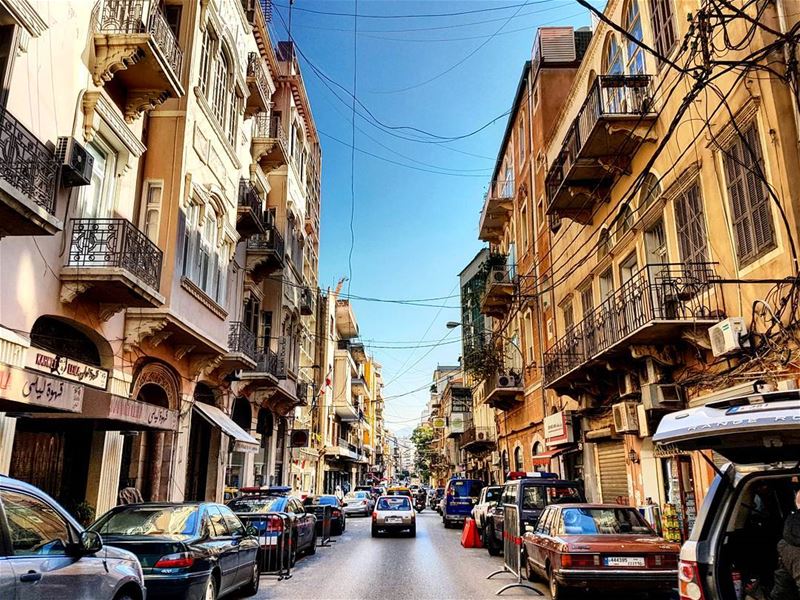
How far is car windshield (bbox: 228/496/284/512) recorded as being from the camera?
1506cm

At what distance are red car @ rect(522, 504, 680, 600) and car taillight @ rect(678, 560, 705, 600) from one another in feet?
15.0

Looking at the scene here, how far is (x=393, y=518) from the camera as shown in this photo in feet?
73.0

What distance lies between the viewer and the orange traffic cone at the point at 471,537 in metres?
19.0

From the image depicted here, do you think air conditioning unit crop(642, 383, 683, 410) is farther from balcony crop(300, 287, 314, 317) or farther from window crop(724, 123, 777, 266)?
balcony crop(300, 287, 314, 317)

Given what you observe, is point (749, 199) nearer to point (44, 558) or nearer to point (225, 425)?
Result: point (44, 558)

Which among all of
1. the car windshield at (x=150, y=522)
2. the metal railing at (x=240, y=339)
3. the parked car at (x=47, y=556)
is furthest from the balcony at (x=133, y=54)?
the parked car at (x=47, y=556)

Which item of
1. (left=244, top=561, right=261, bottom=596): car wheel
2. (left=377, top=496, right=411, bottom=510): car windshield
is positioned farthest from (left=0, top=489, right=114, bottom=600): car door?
(left=377, top=496, right=411, bottom=510): car windshield

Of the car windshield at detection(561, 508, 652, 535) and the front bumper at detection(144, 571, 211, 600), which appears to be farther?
the car windshield at detection(561, 508, 652, 535)

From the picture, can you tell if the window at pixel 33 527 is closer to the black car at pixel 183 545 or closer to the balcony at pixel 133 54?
the black car at pixel 183 545

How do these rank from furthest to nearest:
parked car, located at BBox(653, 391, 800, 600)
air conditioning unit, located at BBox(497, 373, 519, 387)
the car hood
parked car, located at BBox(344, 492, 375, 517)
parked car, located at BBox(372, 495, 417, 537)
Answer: parked car, located at BBox(344, 492, 375, 517) → air conditioning unit, located at BBox(497, 373, 519, 387) → parked car, located at BBox(372, 495, 417, 537) → parked car, located at BBox(653, 391, 800, 600) → the car hood

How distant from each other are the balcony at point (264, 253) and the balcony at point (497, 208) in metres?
12.0

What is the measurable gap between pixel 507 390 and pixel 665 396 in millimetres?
14613

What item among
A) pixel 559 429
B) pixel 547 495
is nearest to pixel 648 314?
pixel 547 495

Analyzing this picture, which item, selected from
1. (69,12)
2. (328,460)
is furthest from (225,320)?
(328,460)
